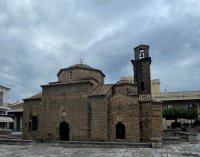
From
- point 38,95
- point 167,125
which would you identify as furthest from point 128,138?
point 167,125

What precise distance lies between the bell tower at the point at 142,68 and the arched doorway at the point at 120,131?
5555mm

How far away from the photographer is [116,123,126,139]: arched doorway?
1977 cm

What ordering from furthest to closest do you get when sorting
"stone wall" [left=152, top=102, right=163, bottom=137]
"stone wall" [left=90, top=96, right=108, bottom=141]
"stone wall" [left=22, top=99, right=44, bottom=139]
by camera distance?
"stone wall" [left=22, top=99, right=44, bottom=139] < "stone wall" [left=152, top=102, right=163, bottom=137] < "stone wall" [left=90, top=96, right=108, bottom=141]

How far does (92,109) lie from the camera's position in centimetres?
2045

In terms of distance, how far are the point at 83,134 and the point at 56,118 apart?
119 inches

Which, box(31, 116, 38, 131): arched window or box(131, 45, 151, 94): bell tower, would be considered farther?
box(131, 45, 151, 94): bell tower

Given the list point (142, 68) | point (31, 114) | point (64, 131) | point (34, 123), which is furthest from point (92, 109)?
point (142, 68)

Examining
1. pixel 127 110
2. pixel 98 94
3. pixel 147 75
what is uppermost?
pixel 147 75

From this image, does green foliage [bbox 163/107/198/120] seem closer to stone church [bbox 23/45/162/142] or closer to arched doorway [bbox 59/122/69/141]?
stone church [bbox 23/45/162/142]

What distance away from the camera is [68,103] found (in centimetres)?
2145

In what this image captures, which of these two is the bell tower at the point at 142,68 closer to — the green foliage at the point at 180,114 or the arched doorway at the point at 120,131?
the arched doorway at the point at 120,131

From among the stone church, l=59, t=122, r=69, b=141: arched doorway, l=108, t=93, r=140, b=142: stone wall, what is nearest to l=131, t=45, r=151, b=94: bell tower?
the stone church

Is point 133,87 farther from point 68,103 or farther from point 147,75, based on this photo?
point 68,103

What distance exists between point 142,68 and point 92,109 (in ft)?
23.5
